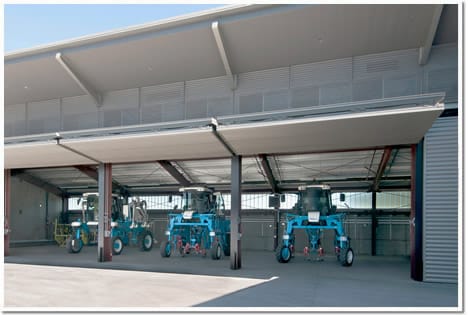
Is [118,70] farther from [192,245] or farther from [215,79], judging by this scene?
[192,245]

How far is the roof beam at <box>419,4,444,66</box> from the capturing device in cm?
962

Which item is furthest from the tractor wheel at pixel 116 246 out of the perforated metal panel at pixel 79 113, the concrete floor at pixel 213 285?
the perforated metal panel at pixel 79 113

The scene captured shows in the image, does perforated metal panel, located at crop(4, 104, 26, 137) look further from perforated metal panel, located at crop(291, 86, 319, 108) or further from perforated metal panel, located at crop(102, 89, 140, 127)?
perforated metal panel, located at crop(291, 86, 319, 108)

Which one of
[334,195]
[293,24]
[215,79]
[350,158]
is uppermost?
[293,24]

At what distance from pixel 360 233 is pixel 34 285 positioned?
12683mm

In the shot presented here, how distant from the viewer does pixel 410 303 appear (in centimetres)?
749

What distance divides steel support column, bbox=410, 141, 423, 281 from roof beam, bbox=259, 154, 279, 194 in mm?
5050

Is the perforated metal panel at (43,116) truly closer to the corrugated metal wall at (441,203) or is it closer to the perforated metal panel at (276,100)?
the perforated metal panel at (276,100)

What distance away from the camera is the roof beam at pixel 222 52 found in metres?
10.8

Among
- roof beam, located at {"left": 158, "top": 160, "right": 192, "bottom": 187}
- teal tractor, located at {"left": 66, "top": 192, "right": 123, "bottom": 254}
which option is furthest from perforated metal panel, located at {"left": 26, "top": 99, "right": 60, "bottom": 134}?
teal tractor, located at {"left": 66, "top": 192, "right": 123, "bottom": 254}

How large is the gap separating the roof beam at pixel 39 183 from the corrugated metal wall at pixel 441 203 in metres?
17.1

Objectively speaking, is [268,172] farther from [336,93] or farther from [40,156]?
[40,156]

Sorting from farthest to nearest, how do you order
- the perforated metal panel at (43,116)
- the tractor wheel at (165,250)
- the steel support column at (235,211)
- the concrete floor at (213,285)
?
the perforated metal panel at (43,116)
the tractor wheel at (165,250)
the steel support column at (235,211)
the concrete floor at (213,285)
